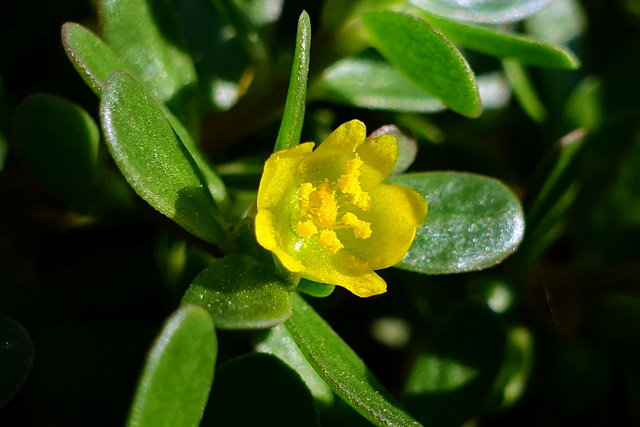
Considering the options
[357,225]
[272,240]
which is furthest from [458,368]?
[272,240]

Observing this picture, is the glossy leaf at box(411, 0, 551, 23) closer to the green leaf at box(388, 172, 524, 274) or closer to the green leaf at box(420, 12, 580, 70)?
the green leaf at box(420, 12, 580, 70)

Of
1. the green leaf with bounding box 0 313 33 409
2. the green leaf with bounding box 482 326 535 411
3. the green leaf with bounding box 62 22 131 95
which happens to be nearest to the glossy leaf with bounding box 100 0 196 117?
the green leaf with bounding box 62 22 131 95

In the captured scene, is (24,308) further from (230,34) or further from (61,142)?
(230,34)

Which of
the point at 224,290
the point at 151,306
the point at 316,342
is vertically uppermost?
the point at 224,290

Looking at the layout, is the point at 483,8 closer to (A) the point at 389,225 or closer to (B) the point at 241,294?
(A) the point at 389,225

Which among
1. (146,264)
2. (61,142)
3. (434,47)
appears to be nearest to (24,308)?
(146,264)

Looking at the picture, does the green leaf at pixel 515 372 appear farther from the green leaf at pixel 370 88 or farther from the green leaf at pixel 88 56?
the green leaf at pixel 88 56
